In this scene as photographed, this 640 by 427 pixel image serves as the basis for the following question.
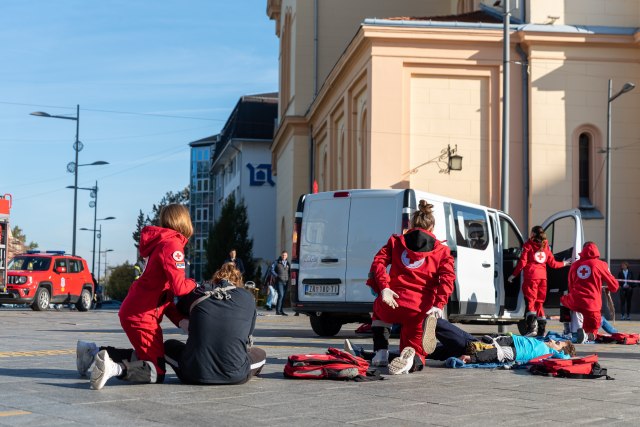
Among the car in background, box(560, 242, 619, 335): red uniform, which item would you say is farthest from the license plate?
the car in background

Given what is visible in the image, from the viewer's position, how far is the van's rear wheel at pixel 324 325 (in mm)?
18344

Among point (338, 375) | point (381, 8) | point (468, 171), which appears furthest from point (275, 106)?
point (338, 375)

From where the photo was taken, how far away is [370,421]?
7.28 meters

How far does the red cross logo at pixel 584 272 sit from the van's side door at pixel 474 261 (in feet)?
5.23

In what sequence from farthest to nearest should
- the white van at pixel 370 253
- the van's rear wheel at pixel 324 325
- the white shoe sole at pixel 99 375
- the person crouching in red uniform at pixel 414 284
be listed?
the van's rear wheel at pixel 324 325 < the white van at pixel 370 253 < the person crouching in red uniform at pixel 414 284 < the white shoe sole at pixel 99 375

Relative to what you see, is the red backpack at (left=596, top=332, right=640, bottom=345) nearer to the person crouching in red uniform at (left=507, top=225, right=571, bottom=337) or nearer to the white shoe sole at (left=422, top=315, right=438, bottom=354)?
the person crouching in red uniform at (left=507, top=225, right=571, bottom=337)

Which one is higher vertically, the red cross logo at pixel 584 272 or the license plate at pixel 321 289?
the red cross logo at pixel 584 272

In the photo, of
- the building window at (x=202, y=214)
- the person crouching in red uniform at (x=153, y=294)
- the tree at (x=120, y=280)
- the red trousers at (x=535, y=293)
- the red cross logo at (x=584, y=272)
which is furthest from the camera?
the building window at (x=202, y=214)

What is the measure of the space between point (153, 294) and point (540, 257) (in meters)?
10.1

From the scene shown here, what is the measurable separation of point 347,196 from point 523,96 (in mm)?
19728

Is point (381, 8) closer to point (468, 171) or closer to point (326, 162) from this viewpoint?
point (326, 162)

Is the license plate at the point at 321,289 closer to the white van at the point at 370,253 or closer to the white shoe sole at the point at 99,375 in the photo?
the white van at the point at 370,253

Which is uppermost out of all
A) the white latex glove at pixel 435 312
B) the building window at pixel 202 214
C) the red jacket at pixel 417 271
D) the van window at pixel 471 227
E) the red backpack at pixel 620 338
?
the building window at pixel 202 214

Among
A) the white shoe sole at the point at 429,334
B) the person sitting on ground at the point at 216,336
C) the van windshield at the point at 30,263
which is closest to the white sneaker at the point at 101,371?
the person sitting on ground at the point at 216,336
